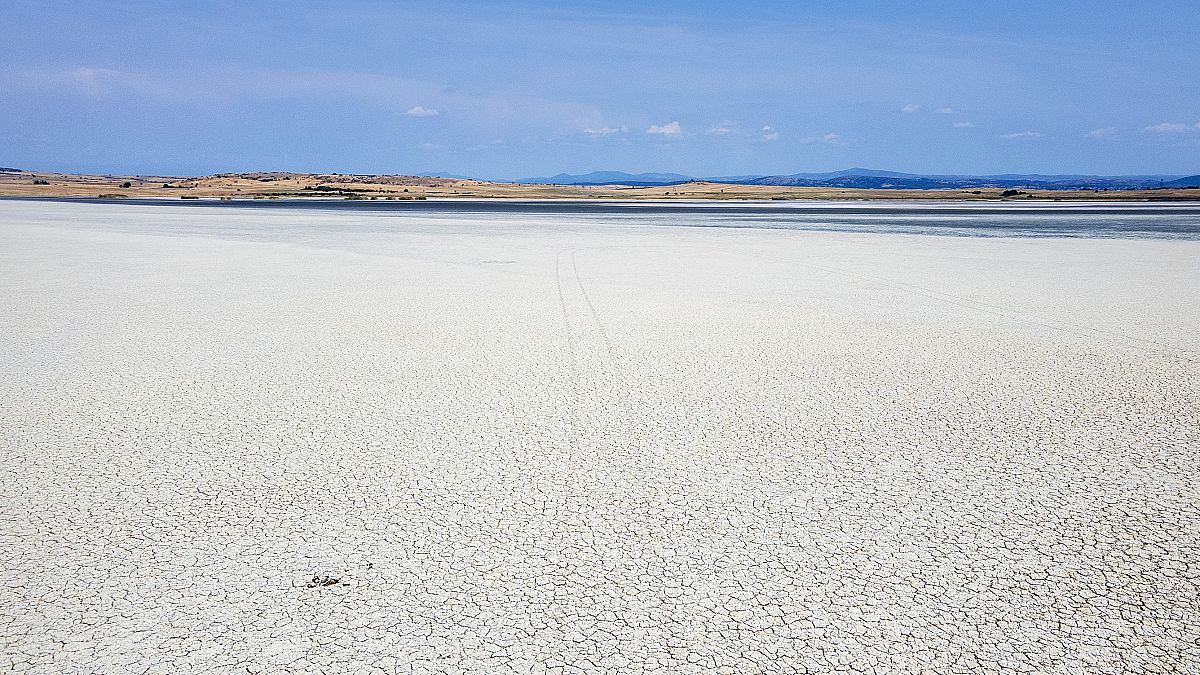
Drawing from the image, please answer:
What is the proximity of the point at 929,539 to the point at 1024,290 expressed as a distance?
32.2 feet

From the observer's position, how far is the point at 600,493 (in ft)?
14.0

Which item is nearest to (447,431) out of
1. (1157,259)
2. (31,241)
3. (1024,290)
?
(1024,290)

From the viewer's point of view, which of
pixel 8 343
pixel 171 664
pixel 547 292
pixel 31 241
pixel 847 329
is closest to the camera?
pixel 171 664

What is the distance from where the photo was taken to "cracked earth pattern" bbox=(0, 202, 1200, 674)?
2984mm

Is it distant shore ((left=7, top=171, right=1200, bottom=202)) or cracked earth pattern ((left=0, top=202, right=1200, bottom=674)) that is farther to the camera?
distant shore ((left=7, top=171, right=1200, bottom=202))

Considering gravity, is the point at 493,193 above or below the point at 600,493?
above

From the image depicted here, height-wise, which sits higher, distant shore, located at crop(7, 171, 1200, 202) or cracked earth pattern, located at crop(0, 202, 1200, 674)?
distant shore, located at crop(7, 171, 1200, 202)

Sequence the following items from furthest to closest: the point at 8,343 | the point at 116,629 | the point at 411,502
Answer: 1. the point at 8,343
2. the point at 411,502
3. the point at 116,629

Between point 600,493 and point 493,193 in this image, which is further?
point 493,193

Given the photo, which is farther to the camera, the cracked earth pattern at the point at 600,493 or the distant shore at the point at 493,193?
the distant shore at the point at 493,193

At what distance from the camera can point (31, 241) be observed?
22062 millimetres

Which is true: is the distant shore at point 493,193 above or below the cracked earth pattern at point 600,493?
above

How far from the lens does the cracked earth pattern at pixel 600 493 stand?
2984 mm

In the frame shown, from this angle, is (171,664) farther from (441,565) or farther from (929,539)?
(929,539)
